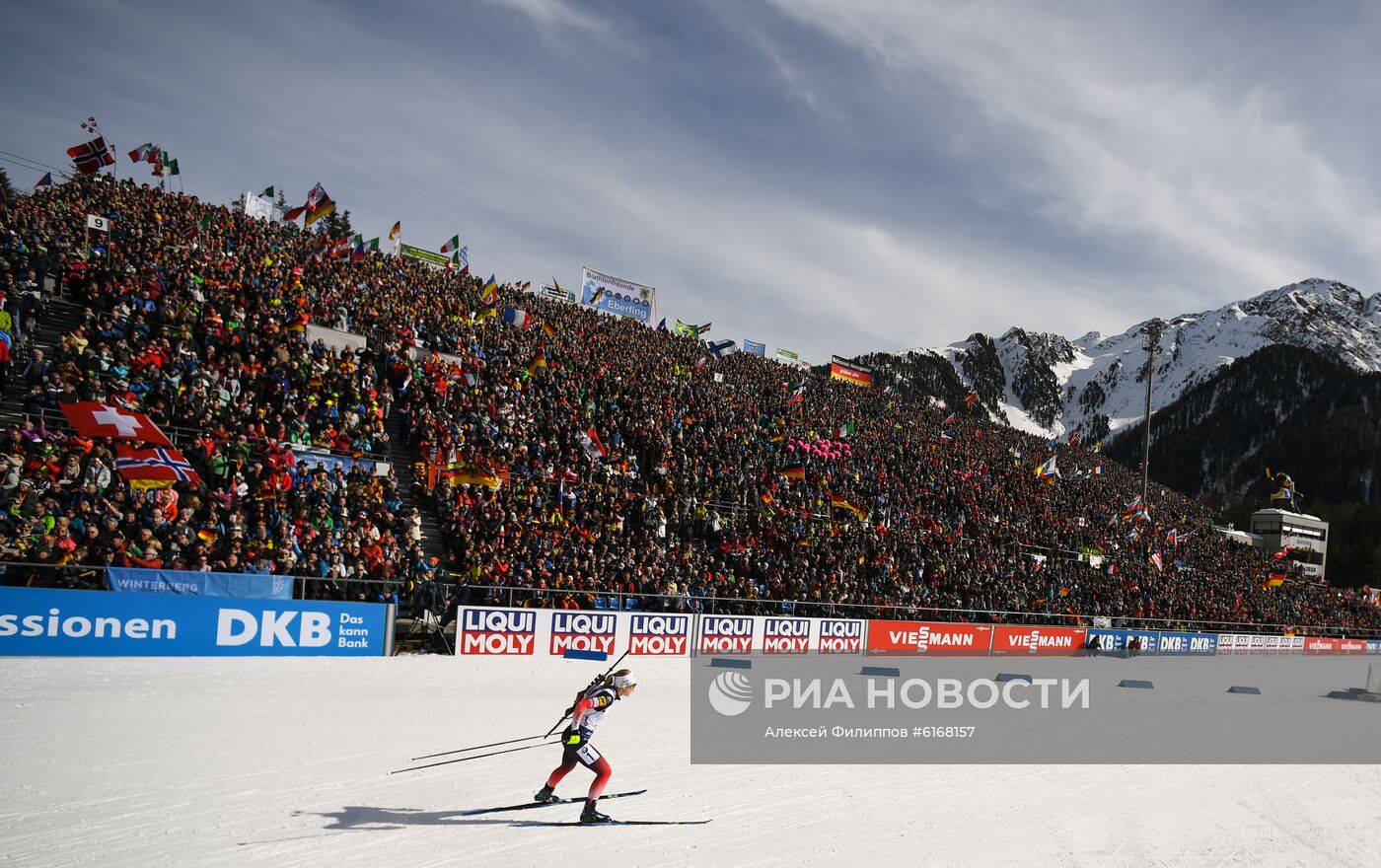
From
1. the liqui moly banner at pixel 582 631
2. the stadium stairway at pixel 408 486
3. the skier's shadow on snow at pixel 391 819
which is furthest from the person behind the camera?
the stadium stairway at pixel 408 486

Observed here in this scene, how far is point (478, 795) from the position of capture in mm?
9180

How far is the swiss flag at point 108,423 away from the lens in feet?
46.1

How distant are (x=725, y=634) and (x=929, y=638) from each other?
27.4ft

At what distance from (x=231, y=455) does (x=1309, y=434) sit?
164489 mm

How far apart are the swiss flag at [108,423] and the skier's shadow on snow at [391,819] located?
9.13 meters

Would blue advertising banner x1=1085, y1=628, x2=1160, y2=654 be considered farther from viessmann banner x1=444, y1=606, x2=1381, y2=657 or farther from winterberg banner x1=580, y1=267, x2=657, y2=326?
winterberg banner x1=580, y1=267, x2=657, y2=326

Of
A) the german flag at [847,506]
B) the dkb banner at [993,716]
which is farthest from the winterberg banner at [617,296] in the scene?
the dkb banner at [993,716]

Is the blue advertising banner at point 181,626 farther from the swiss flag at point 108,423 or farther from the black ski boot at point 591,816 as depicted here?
the black ski boot at point 591,816

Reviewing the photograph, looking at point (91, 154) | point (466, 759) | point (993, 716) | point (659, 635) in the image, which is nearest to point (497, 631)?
point (659, 635)

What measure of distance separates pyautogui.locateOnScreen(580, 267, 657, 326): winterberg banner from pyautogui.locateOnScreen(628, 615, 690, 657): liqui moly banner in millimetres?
23670

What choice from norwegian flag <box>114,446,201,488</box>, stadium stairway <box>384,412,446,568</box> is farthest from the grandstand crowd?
norwegian flag <box>114,446,201,488</box>

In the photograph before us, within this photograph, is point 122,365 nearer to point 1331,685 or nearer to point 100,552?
point 100,552

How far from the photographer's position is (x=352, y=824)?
7.98m

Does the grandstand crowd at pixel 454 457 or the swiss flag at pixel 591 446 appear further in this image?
the swiss flag at pixel 591 446
